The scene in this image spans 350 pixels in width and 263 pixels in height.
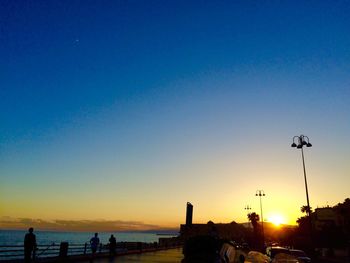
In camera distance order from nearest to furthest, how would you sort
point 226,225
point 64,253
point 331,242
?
point 64,253 → point 331,242 → point 226,225

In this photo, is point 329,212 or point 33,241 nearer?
point 33,241

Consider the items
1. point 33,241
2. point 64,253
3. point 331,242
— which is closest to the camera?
point 33,241

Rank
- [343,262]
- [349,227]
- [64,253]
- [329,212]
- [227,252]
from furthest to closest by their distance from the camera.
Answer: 1. [329,212]
2. [349,227]
3. [343,262]
4. [64,253]
5. [227,252]

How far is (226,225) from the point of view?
324 ft

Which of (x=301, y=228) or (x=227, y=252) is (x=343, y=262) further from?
(x=301, y=228)

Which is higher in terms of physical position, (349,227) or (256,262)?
(349,227)

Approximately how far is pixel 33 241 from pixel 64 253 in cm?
599

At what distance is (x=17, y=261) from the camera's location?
69.1 ft

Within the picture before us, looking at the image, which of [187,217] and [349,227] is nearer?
[187,217]

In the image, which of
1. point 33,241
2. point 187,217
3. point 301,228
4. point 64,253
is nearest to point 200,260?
point 33,241

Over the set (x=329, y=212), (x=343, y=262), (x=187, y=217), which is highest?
(x=329, y=212)

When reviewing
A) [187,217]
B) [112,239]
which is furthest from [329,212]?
[112,239]

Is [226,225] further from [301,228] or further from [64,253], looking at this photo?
[64,253]

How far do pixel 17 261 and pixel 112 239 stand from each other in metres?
11.2
